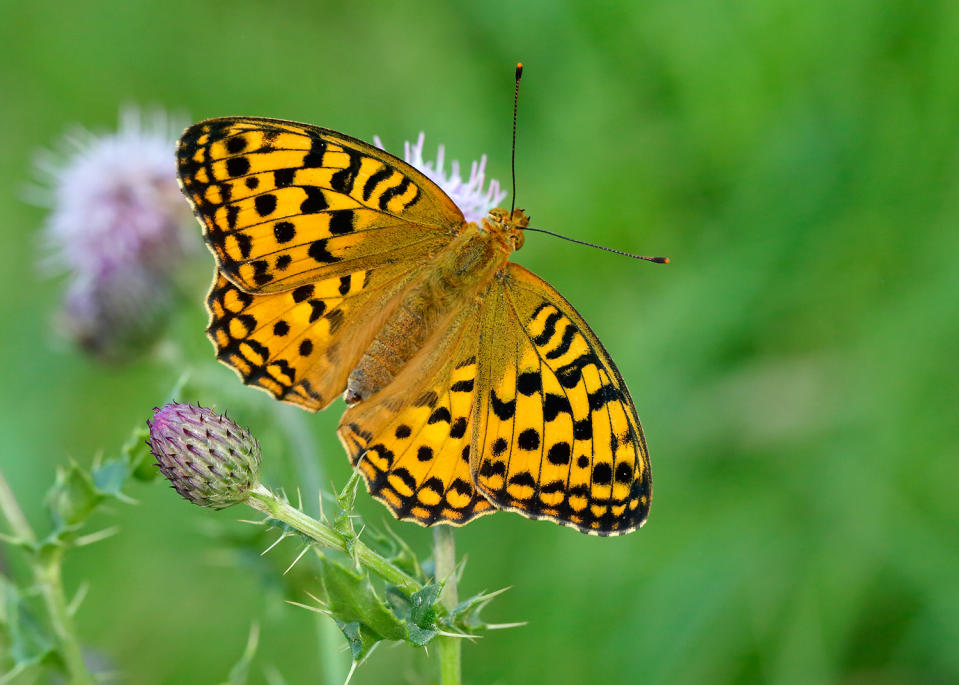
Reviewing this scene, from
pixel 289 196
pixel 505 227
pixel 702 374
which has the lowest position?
pixel 289 196

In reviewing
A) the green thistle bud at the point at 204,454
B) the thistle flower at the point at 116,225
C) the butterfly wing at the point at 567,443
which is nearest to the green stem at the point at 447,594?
the butterfly wing at the point at 567,443

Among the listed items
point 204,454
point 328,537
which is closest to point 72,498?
point 204,454

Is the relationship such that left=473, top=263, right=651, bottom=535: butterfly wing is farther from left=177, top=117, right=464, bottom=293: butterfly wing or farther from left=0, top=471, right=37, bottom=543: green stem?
left=0, top=471, right=37, bottom=543: green stem

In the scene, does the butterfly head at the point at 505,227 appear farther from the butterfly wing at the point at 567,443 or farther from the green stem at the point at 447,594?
the green stem at the point at 447,594

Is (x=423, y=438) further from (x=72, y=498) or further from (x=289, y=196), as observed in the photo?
(x=72, y=498)

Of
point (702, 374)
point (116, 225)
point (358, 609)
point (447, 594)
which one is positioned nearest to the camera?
point (358, 609)

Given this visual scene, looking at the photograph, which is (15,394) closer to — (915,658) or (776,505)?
(776,505)

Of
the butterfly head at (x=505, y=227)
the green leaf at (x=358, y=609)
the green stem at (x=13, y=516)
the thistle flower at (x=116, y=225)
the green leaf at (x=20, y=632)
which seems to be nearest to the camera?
the green leaf at (x=358, y=609)
